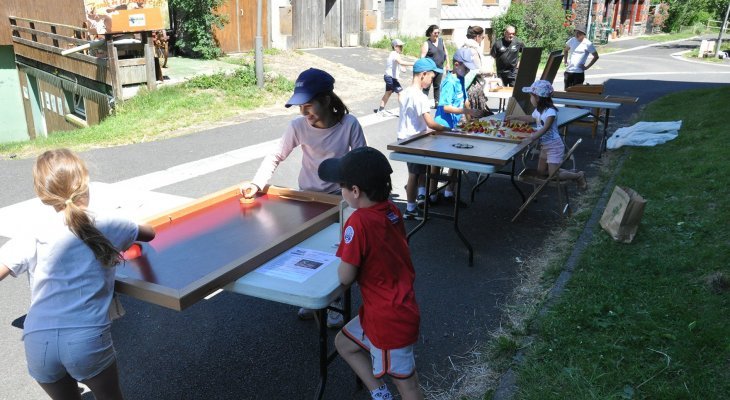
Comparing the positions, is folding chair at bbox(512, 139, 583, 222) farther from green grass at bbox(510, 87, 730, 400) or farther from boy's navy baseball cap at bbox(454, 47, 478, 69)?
boy's navy baseball cap at bbox(454, 47, 478, 69)

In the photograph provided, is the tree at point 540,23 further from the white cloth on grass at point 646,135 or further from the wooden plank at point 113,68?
the wooden plank at point 113,68

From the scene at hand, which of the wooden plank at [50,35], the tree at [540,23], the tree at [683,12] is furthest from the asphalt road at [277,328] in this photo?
the tree at [683,12]

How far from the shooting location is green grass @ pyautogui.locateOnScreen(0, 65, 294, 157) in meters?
9.58

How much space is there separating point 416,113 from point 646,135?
5241mm

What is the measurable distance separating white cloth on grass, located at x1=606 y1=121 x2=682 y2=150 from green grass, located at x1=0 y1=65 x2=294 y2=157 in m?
7.33

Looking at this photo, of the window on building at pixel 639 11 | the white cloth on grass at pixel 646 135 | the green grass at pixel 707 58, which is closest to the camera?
the white cloth on grass at pixel 646 135

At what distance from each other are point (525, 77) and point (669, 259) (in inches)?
156

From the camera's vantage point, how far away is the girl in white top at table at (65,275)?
223 cm

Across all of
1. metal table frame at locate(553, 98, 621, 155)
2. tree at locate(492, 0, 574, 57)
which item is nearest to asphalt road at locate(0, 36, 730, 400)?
metal table frame at locate(553, 98, 621, 155)

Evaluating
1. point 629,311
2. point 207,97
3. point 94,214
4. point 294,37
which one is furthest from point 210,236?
point 294,37

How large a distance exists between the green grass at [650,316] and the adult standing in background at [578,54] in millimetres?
5352

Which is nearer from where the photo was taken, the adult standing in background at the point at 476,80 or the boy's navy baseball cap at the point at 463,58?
the boy's navy baseball cap at the point at 463,58

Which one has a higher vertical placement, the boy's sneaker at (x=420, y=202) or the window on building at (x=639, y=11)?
the window on building at (x=639, y=11)

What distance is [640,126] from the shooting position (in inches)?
374
